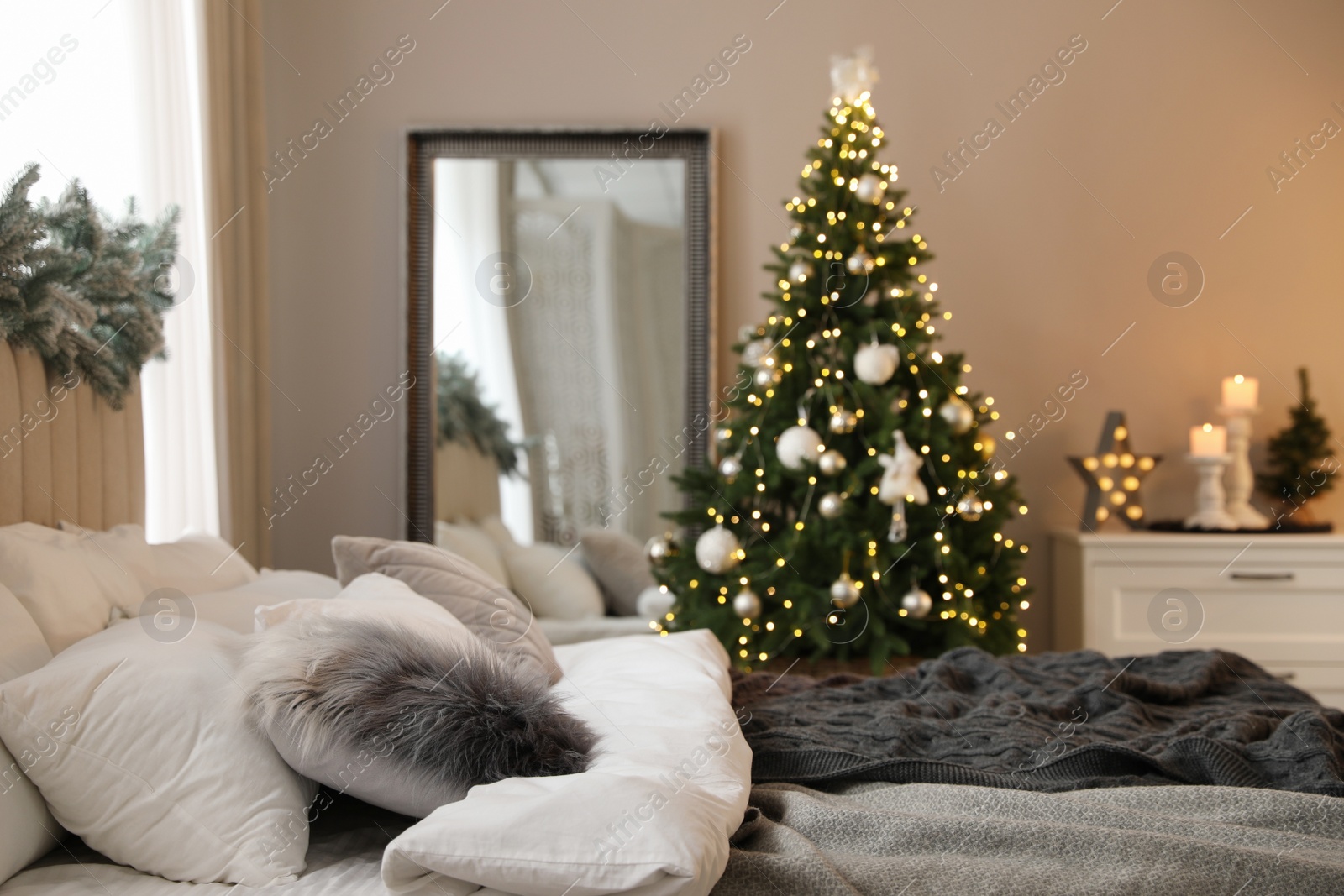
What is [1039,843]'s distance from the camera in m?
1.11

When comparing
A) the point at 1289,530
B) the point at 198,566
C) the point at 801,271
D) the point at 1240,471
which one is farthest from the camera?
the point at 1240,471

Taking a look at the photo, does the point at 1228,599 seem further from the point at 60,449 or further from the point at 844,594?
the point at 60,449

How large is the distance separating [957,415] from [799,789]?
5.79 ft

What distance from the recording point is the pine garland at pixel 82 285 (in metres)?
1.67

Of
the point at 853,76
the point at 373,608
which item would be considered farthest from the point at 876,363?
the point at 373,608

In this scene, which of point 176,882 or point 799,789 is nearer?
point 176,882

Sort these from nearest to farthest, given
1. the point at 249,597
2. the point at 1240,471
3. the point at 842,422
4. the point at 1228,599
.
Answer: the point at 249,597 < the point at 842,422 < the point at 1228,599 < the point at 1240,471

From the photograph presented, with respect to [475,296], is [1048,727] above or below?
below

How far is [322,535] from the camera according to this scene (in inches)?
143

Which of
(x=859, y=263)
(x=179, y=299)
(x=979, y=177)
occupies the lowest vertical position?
(x=179, y=299)

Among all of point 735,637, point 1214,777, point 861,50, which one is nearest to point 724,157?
point 861,50

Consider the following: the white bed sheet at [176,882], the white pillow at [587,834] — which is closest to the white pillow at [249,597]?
the white bed sheet at [176,882]

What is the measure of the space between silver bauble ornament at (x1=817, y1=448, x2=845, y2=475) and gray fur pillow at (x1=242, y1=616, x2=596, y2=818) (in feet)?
5.93

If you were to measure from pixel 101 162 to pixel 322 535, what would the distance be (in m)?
1.58
